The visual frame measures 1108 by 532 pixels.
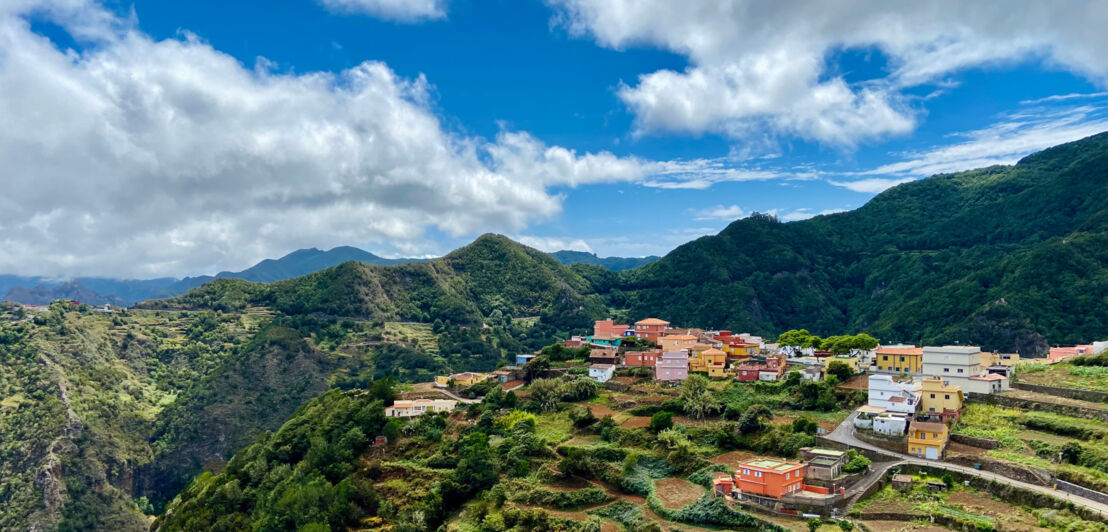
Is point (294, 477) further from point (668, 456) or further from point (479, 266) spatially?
point (479, 266)

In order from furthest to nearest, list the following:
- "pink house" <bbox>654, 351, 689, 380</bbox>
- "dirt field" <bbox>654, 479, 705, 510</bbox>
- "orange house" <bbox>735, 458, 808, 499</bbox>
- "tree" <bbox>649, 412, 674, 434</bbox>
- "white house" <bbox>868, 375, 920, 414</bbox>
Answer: "pink house" <bbox>654, 351, 689, 380</bbox> < "tree" <bbox>649, 412, 674, 434</bbox> < "white house" <bbox>868, 375, 920, 414</bbox> < "dirt field" <bbox>654, 479, 705, 510</bbox> < "orange house" <bbox>735, 458, 808, 499</bbox>

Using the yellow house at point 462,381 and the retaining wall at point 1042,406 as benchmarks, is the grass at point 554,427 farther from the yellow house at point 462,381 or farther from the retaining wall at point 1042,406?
the retaining wall at point 1042,406

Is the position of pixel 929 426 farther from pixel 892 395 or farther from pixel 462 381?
pixel 462 381

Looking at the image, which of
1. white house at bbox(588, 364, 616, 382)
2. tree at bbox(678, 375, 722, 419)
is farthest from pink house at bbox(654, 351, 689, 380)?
white house at bbox(588, 364, 616, 382)

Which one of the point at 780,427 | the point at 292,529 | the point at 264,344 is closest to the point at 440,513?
the point at 292,529

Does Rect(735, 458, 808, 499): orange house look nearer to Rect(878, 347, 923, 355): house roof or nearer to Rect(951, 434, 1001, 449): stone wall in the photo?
Rect(951, 434, 1001, 449): stone wall

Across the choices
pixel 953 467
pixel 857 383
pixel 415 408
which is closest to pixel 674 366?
pixel 857 383
